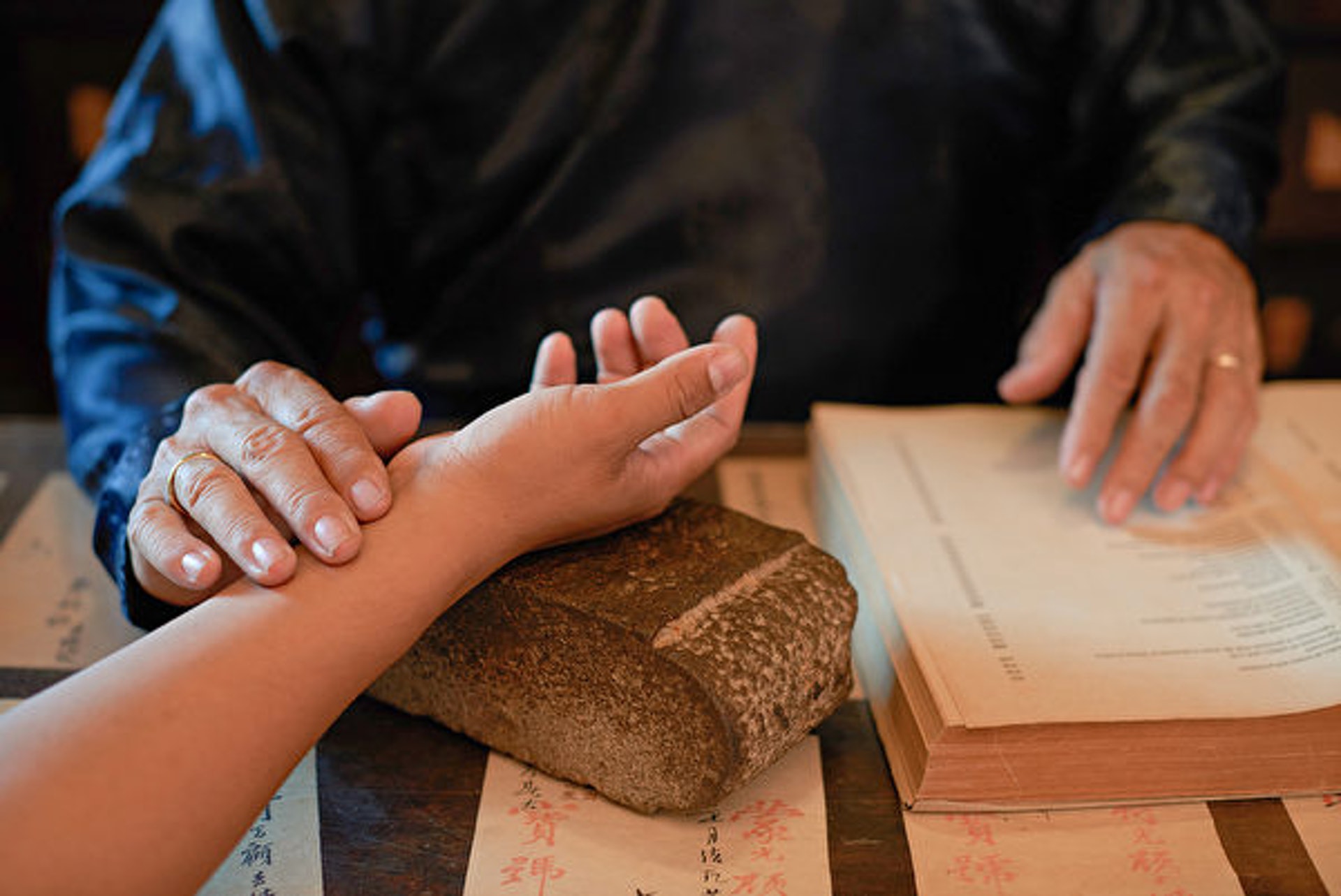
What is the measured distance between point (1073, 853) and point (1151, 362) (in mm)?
468

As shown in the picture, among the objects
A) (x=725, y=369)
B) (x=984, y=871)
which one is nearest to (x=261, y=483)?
(x=725, y=369)

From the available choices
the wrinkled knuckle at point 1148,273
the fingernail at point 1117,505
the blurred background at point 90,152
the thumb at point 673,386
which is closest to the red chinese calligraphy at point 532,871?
the thumb at point 673,386

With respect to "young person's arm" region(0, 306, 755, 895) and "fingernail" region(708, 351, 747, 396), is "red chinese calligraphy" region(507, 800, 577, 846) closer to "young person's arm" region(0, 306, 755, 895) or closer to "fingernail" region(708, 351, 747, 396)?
"young person's arm" region(0, 306, 755, 895)

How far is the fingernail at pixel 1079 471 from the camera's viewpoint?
2.72 ft

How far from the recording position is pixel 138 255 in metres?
0.91

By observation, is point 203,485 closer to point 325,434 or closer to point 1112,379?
point 325,434

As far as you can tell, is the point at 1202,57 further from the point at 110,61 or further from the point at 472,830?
the point at 110,61

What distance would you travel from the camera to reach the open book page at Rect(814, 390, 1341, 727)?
23.8 inches

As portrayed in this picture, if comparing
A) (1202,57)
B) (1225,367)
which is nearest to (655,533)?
(1225,367)

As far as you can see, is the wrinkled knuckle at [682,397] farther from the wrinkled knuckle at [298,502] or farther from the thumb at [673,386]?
the wrinkled knuckle at [298,502]

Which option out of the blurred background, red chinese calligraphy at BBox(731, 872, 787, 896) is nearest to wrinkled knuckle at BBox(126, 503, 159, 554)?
red chinese calligraphy at BBox(731, 872, 787, 896)

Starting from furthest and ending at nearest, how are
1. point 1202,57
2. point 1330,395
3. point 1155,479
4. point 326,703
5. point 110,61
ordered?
1. point 110,61
2. point 1202,57
3. point 1330,395
4. point 1155,479
5. point 326,703

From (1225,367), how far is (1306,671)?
340mm

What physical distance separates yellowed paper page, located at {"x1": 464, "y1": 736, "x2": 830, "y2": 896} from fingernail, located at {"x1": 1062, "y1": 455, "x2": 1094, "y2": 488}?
0.32 metres
